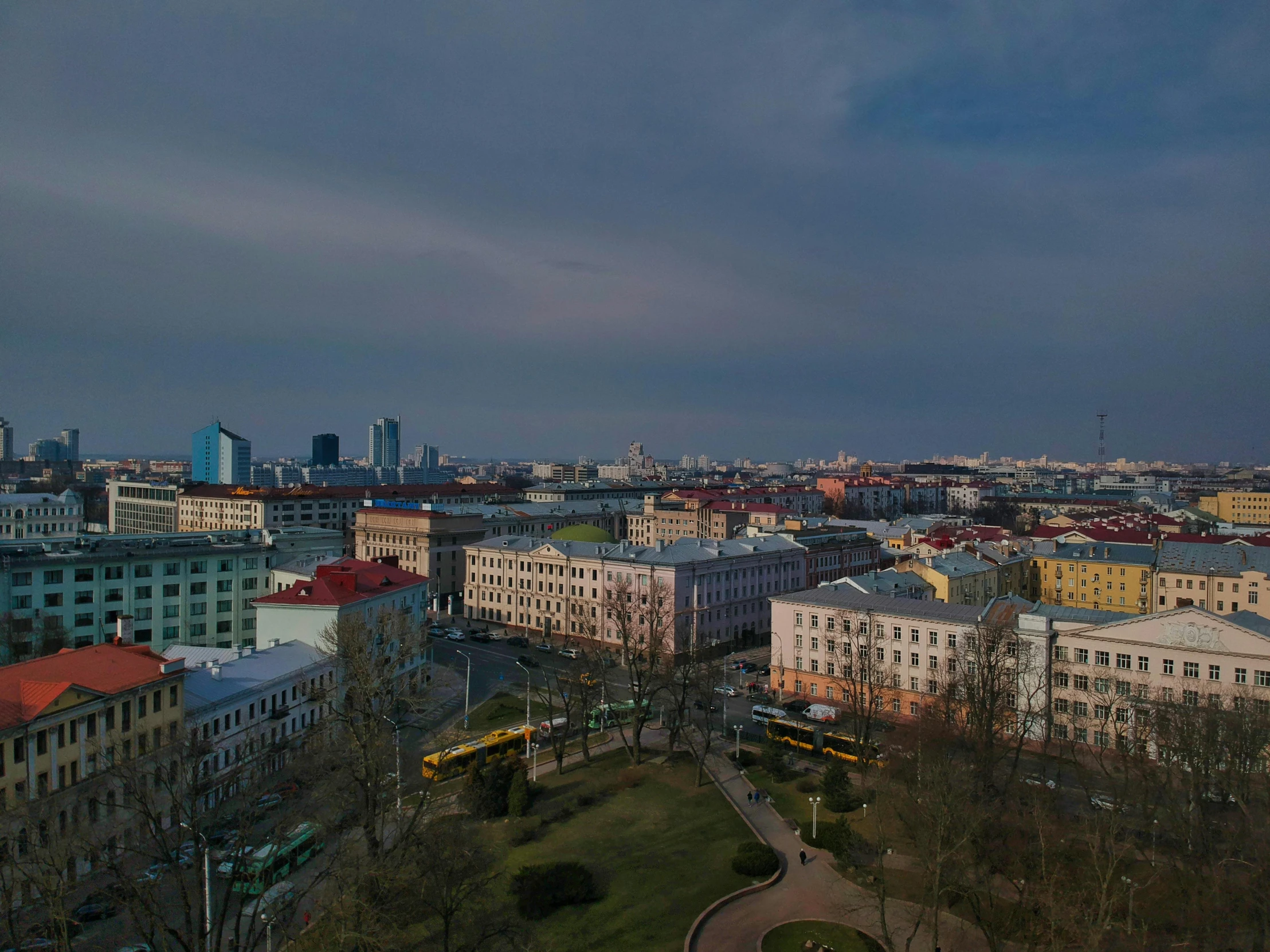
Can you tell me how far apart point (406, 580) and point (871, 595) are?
34226 mm

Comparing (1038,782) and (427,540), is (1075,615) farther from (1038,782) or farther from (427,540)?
(427,540)

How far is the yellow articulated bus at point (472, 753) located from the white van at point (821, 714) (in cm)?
1852

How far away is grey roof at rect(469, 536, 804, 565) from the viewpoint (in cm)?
7556

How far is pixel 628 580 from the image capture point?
2928 inches

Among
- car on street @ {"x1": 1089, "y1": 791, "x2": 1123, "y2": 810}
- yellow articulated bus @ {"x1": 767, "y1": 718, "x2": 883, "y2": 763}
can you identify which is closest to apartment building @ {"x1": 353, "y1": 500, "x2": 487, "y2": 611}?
yellow articulated bus @ {"x1": 767, "y1": 718, "x2": 883, "y2": 763}

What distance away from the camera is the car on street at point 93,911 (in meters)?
28.4

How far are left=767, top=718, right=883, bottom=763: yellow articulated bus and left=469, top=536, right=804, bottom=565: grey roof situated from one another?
24.3 meters

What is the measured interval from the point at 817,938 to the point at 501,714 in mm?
29043

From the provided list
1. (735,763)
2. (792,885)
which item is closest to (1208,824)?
(792,885)

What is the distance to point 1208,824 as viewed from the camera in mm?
29562

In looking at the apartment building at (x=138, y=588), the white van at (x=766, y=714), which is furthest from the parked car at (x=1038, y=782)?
the apartment building at (x=138, y=588)

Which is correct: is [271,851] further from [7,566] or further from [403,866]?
[7,566]

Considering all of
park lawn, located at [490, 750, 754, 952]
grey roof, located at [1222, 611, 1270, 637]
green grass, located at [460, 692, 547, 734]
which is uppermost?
grey roof, located at [1222, 611, 1270, 637]

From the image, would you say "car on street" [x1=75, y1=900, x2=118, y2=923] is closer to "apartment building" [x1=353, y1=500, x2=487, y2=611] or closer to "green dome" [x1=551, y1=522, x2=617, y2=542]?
"apartment building" [x1=353, y1=500, x2=487, y2=611]
